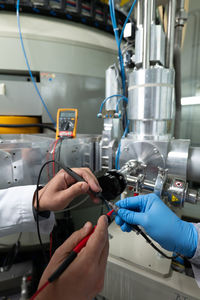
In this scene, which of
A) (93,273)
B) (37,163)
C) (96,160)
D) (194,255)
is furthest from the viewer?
(96,160)

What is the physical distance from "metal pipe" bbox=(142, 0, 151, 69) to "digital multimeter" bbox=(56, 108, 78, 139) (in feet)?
1.32

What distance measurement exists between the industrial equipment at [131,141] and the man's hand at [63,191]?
5 centimetres

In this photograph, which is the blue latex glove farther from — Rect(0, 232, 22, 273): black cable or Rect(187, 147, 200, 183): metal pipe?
Rect(0, 232, 22, 273): black cable

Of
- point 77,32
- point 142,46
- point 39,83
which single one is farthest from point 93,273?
point 77,32

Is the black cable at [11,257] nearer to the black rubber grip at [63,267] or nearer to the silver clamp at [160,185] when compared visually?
the black rubber grip at [63,267]

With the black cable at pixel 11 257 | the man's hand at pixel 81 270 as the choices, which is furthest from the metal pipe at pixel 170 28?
the black cable at pixel 11 257

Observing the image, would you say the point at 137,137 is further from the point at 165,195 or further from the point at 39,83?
the point at 39,83

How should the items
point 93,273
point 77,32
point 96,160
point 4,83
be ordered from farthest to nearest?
point 77,32, point 4,83, point 96,160, point 93,273

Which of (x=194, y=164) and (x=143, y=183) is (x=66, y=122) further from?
(x=194, y=164)

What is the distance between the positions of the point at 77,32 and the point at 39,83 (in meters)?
0.47

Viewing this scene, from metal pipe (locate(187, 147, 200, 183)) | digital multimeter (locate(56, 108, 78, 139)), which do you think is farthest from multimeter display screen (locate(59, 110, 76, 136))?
metal pipe (locate(187, 147, 200, 183))

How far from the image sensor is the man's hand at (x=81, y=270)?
0.91 ft

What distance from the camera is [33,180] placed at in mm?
624

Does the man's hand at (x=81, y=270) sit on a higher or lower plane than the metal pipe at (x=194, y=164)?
lower
